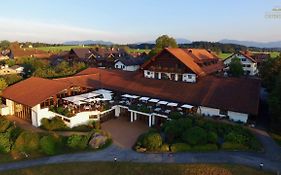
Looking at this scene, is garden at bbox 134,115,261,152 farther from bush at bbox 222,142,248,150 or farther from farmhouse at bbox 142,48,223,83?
farmhouse at bbox 142,48,223,83

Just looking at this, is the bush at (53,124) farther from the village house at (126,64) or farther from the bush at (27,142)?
the village house at (126,64)

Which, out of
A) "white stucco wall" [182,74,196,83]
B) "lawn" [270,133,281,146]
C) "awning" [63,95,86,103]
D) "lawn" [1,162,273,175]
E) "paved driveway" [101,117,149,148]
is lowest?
"lawn" [1,162,273,175]

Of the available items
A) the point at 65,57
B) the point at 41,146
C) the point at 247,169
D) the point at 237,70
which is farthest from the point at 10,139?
the point at 65,57

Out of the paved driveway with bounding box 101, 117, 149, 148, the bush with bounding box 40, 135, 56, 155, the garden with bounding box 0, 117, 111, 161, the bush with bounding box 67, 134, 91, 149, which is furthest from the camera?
the paved driveway with bounding box 101, 117, 149, 148

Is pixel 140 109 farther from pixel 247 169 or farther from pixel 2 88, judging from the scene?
pixel 2 88

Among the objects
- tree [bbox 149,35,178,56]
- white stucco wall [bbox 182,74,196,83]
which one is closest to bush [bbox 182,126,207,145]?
white stucco wall [bbox 182,74,196,83]

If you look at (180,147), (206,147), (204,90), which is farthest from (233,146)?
(204,90)
